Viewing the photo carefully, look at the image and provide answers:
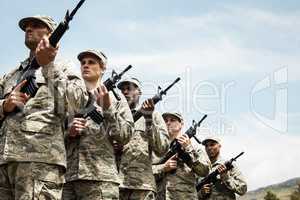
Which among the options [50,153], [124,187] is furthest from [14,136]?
[124,187]

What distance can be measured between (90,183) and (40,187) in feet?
4.84

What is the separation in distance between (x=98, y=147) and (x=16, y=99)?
165 centimetres

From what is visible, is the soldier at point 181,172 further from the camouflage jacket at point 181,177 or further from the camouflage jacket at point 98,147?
the camouflage jacket at point 98,147

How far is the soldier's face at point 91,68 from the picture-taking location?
7.29 m

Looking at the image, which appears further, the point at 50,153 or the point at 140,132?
the point at 140,132

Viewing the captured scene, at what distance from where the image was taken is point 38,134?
217 inches

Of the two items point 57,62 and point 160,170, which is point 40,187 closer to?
point 57,62

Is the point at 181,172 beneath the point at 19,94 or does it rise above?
beneath

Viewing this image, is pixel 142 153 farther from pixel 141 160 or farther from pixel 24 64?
pixel 24 64

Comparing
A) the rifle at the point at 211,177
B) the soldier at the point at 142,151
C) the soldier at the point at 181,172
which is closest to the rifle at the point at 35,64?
the soldier at the point at 142,151

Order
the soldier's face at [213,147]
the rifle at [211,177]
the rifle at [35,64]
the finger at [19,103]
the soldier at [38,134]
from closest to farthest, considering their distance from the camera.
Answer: the rifle at [35,64]
the soldier at [38,134]
the finger at [19,103]
the rifle at [211,177]
the soldier's face at [213,147]

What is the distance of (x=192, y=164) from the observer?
10.6m

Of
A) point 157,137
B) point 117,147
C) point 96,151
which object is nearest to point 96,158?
point 96,151

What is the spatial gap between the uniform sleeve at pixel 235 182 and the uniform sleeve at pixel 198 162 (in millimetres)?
2332
